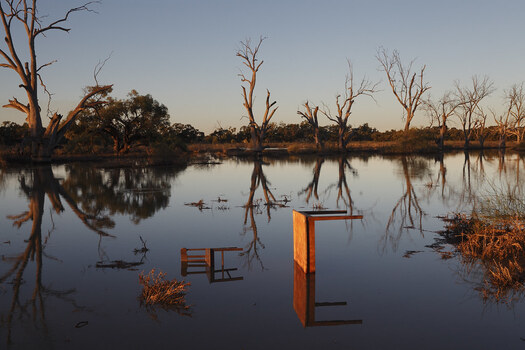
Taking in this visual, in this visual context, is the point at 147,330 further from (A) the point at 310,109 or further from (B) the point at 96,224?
(A) the point at 310,109

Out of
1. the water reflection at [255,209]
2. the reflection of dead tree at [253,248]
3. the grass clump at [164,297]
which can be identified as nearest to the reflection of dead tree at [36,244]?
the grass clump at [164,297]

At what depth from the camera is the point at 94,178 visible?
22.5 metres

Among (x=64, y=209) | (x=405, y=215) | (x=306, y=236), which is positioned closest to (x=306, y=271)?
(x=306, y=236)

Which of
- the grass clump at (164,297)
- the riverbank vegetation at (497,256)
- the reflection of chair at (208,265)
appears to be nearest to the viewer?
the grass clump at (164,297)

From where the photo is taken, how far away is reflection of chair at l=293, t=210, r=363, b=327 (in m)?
5.28

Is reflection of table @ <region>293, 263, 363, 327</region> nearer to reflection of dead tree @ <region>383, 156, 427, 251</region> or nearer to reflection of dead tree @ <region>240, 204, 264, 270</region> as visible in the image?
reflection of dead tree @ <region>240, 204, 264, 270</region>

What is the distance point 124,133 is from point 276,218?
35.3 m

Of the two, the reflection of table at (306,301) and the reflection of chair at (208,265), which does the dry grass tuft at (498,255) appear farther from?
→ the reflection of chair at (208,265)

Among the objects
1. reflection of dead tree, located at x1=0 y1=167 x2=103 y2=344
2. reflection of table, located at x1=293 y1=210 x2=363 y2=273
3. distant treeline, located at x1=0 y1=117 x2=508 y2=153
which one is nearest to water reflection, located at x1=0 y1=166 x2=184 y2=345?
reflection of dead tree, located at x1=0 y1=167 x2=103 y2=344

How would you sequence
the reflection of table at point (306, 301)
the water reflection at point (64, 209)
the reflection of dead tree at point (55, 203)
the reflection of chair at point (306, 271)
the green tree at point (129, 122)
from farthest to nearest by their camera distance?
the green tree at point (129, 122), the reflection of dead tree at point (55, 203), the water reflection at point (64, 209), the reflection of chair at point (306, 271), the reflection of table at point (306, 301)

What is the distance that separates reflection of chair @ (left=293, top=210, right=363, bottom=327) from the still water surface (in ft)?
0.11

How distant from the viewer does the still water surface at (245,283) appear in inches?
188

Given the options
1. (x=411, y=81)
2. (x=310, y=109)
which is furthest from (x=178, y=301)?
(x=411, y=81)

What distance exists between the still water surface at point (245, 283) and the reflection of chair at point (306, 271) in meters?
0.03
